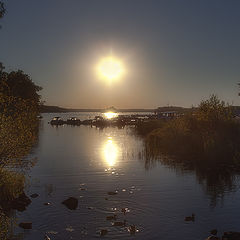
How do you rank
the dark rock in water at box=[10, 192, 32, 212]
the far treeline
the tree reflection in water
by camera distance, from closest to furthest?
the far treeline < the dark rock in water at box=[10, 192, 32, 212] < the tree reflection in water

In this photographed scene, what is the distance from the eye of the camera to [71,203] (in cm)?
3133

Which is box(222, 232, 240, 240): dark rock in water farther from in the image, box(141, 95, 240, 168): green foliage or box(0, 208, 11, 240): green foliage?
box(141, 95, 240, 168): green foliage

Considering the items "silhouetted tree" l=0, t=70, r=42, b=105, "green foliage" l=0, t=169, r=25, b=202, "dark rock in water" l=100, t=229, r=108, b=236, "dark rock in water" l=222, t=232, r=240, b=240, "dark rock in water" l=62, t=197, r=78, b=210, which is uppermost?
"silhouetted tree" l=0, t=70, r=42, b=105

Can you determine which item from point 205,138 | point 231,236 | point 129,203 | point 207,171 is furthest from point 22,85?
point 231,236

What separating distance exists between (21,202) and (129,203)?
9.41m

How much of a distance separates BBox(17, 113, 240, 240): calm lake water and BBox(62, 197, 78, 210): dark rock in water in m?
0.42

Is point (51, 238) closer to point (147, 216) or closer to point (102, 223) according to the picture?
point (102, 223)

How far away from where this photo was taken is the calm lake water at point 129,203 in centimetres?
2550

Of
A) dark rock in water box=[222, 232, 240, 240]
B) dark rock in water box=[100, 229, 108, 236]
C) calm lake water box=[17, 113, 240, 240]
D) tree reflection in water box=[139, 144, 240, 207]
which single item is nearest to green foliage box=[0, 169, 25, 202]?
calm lake water box=[17, 113, 240, 240]

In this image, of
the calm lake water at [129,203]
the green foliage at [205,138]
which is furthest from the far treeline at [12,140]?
the green foliage at [205,138]

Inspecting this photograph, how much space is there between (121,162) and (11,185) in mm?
28404

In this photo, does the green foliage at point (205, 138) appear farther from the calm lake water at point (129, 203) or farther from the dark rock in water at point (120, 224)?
the dark rock in water at point (120, 224)

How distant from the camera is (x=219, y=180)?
43812 millimetres

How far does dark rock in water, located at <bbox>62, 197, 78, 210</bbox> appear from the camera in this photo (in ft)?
101
